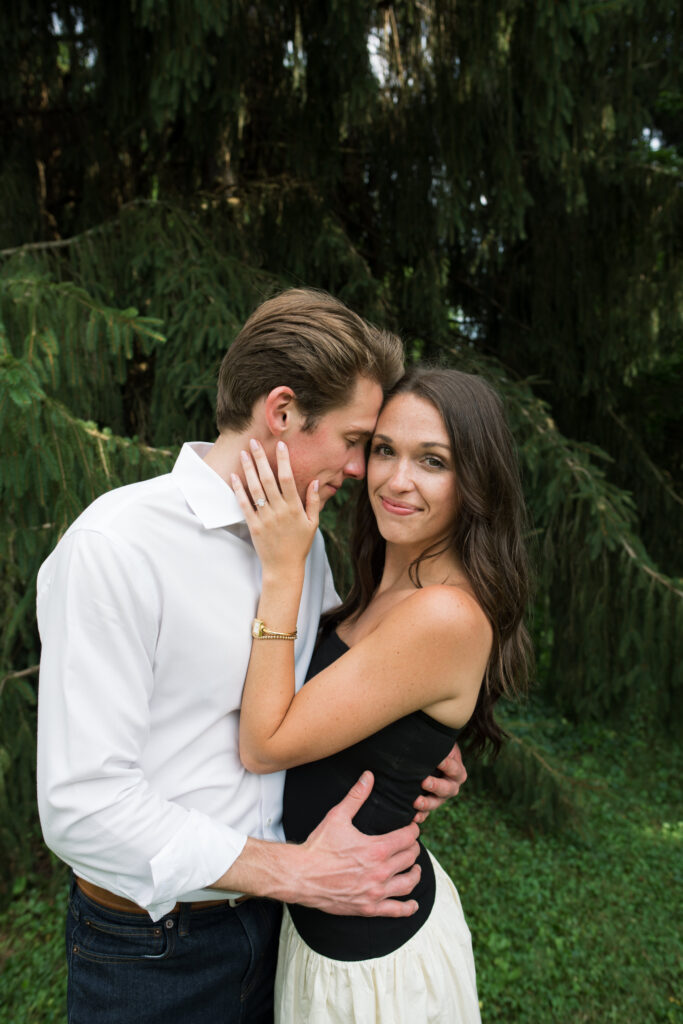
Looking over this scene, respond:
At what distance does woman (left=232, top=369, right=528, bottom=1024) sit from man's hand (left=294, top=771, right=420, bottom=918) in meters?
0.05

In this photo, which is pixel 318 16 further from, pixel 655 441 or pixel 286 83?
pixel 655 441

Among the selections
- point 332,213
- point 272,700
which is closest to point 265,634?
point 272,700

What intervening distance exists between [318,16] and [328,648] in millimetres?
3165

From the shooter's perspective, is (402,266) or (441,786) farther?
(402,266)

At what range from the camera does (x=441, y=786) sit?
174cm

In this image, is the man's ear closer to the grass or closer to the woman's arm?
the woman's arm

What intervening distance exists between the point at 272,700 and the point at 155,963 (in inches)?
25.1

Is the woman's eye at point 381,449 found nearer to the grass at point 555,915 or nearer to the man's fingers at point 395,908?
the man's fingers at point 395,908

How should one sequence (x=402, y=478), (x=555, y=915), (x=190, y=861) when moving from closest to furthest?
(x=190, y=861)
(x=402, y=478)
(x=555, y=915)

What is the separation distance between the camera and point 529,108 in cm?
334

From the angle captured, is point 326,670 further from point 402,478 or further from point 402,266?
point 402,266

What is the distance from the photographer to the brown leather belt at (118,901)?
4.78 ft

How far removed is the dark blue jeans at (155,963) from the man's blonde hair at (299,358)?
1.10 meters

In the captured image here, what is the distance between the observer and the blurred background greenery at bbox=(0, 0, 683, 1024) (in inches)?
112
